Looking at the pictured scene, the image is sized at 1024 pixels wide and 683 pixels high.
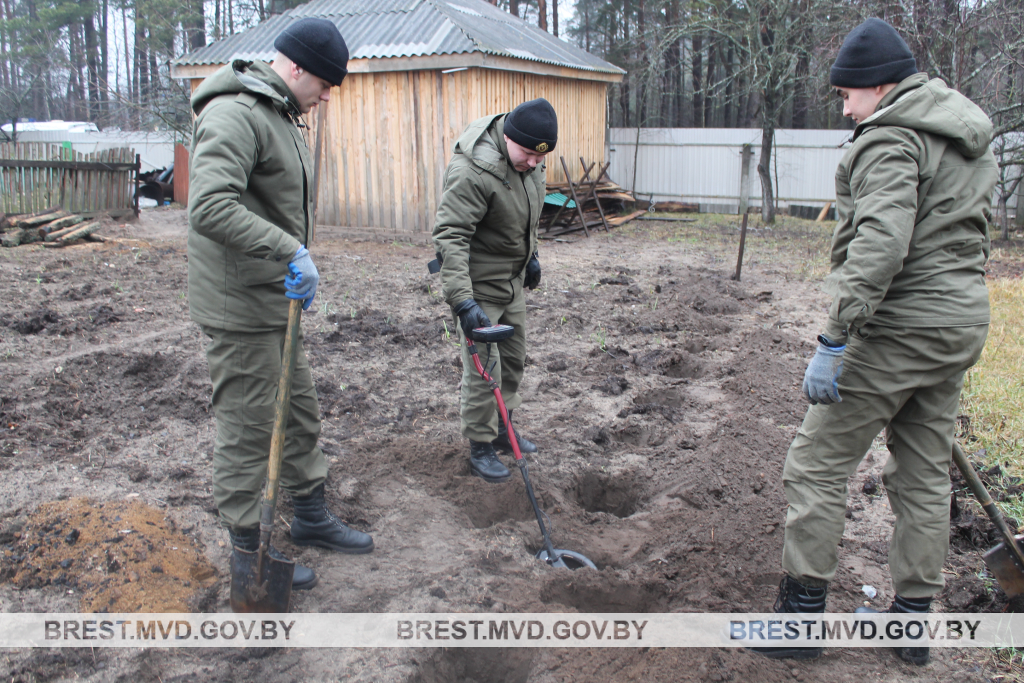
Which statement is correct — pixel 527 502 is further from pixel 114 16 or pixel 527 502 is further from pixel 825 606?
pixel 114 16

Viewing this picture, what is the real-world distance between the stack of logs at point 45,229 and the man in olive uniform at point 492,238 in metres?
9.16

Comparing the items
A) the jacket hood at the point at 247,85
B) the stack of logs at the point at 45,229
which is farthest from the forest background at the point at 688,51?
the jacket hood at the point at 247,85

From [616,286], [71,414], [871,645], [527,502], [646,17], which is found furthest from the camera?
[646,17]

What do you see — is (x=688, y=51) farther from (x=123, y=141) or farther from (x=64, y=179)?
(x=64, y=179)

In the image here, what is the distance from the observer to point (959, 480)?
401cm

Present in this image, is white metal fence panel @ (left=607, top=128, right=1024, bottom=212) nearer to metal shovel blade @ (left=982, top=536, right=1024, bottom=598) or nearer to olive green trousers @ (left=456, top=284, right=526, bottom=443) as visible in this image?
olive green trousers @ (left=456, top=284, right=526, bottom=443)

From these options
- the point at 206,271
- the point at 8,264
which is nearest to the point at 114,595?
the point at 206,271

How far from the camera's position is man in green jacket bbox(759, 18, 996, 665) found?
2322mm

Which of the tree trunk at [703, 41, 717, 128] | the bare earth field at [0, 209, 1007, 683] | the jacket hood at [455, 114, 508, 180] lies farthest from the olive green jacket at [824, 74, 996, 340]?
the tree trunk at [703, 41, 717, 128]

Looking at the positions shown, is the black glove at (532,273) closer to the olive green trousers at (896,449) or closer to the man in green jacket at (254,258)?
the man in green jacket at (254,258)

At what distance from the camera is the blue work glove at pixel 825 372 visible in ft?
7.91

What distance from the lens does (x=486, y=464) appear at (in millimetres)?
4031

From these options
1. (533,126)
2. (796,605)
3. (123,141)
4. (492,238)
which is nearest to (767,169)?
(492,238)

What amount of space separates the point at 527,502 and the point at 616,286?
18.3 ft
